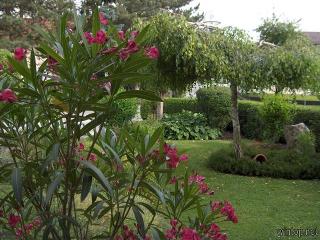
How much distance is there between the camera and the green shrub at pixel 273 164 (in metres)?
8.78

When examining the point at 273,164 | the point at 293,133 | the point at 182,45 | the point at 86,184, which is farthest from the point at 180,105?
the point at 86,184

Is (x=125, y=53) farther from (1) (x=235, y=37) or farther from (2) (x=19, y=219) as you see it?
(1) (x=235, y=37)

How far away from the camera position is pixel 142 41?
1.78 metres

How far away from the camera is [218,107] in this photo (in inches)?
574

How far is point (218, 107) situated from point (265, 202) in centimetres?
777

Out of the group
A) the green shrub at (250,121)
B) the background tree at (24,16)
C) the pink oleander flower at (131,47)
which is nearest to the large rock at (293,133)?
the green shrub at (250,121)

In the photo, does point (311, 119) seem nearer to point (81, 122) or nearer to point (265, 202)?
point (265, 202)


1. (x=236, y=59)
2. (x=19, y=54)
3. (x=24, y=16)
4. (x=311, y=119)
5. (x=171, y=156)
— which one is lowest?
(x=311, y=119)

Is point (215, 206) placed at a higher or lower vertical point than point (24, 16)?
lower

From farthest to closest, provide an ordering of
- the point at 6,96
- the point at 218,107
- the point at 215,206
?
1. the point at 218,107
2. the point at 215,206
3. the point at 6,96

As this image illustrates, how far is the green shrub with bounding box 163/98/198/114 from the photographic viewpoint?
16562mm

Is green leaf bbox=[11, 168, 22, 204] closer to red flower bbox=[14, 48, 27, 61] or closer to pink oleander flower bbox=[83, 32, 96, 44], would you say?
red flower bbox=[14, 48, 27, 61]

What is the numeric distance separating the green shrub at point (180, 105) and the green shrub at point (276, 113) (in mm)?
5353

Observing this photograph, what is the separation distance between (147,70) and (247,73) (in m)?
1.94
